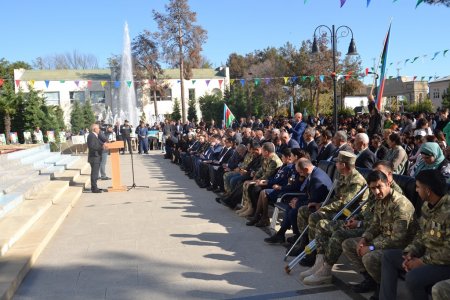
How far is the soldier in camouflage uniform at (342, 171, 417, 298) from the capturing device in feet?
13.7

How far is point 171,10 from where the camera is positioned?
131 feet

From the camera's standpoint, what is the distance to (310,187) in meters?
6.12

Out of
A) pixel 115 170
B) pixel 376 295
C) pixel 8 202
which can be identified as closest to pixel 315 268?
pixel 376 295

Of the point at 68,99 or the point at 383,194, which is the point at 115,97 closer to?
the point at 68,99

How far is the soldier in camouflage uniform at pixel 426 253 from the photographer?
3512mm

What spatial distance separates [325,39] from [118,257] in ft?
100

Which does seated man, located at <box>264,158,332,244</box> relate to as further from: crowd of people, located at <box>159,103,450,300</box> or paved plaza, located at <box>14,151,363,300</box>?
paved plaza, located at <box>14,151,363,300</box>

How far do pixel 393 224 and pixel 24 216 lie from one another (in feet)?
20.3

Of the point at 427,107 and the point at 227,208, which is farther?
the point at 427,107

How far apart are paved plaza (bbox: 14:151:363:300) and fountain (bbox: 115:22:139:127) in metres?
31.8

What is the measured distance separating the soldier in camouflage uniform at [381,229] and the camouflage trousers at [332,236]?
162 mm

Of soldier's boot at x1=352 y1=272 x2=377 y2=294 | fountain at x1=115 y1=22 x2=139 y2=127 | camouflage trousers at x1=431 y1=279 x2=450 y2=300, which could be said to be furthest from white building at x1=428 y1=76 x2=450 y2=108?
camouflage trousers at x1=431 y1=279 x2=450 y2=300

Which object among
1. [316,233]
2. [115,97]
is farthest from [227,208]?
[115,97]

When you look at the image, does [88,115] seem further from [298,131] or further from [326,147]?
[326,147]
